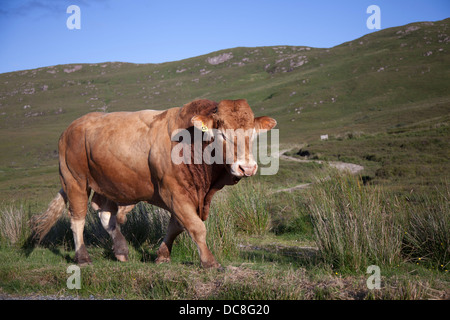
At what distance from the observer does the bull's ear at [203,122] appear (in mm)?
5738

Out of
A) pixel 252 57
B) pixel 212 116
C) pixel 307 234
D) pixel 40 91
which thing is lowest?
pixel 307 234

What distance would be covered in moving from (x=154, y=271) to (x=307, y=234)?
4882 millimetres

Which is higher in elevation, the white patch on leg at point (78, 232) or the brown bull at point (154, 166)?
the brown bull at point (154, 166)

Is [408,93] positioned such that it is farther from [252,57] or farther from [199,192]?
[252,57]

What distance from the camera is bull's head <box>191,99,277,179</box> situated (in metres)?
5.34

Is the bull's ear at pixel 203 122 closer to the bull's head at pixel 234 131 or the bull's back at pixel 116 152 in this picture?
the bull's head at pixel 234 131

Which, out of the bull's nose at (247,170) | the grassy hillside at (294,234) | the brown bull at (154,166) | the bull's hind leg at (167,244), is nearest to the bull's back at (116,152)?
the brown bull at (154,166)

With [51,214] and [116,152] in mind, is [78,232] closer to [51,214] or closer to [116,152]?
[51,214]

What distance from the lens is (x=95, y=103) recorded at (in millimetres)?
131750

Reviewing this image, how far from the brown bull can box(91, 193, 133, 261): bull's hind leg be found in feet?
0.06

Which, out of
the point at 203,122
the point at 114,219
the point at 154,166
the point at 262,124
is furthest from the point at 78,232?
the point at 262,124

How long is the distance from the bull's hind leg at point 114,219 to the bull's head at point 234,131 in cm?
299

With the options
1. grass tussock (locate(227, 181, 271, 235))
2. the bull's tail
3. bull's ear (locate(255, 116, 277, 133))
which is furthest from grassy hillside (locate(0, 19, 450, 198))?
bull's ear (locate(255, 116, 277, 133))
